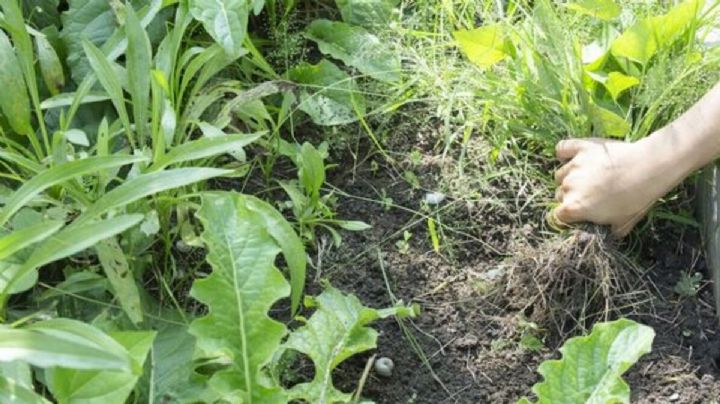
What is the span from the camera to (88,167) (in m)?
1.61

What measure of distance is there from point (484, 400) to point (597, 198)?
41 cm

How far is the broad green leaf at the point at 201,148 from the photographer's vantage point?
5.68 ft

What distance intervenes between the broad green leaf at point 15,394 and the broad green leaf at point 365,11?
110 centimetres

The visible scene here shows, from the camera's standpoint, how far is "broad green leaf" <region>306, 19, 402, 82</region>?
2.19m

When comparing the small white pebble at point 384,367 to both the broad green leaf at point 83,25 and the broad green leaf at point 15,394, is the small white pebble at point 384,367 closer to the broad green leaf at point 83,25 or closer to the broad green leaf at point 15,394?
the broad green leaf at point 15,394

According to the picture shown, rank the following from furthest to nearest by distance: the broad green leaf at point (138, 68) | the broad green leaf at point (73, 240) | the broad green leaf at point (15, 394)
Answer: the broad green leaf at point (138, 68)
the broad green leaf at point (73, 240)
the broad green leaf at point (15, 394)

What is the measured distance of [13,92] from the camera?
1.88 metres

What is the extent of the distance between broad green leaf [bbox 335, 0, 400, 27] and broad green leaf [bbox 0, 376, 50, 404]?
1.10 metres

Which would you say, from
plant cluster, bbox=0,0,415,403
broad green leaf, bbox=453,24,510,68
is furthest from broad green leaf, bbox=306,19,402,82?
broad green leaf, bbox=453,24,510,68

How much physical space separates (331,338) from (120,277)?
0.34 meters

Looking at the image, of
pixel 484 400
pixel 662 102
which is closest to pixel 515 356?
pixel 484 400

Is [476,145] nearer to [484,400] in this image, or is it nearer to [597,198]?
[597,198]

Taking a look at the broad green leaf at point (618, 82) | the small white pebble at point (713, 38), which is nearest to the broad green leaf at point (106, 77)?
the broad green leaf at point (618, 82)

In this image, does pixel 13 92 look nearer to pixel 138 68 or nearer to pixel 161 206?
pixel 138 68
